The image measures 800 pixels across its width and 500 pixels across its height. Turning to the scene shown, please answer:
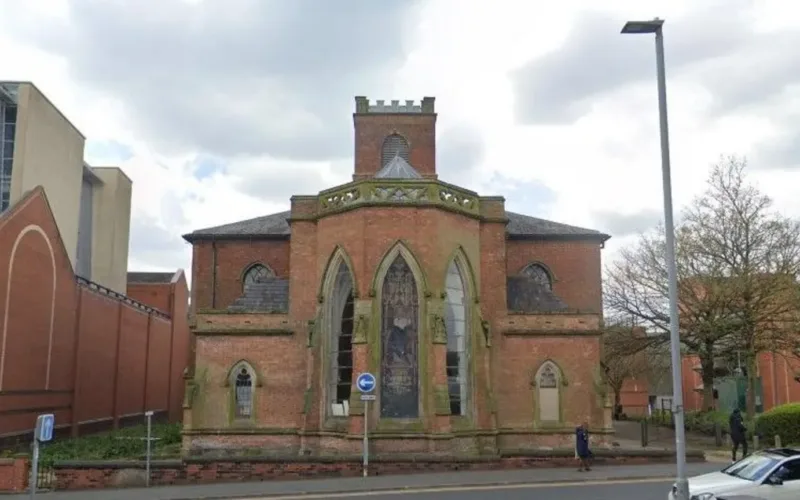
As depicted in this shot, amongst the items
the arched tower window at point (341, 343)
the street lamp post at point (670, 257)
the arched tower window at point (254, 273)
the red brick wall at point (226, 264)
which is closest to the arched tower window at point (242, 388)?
the arched tower window at point (341, 343)

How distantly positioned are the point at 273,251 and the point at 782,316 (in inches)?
829

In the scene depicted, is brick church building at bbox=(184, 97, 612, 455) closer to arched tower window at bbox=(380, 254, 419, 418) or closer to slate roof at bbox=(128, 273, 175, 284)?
arched tower window at bbox=(380, 254, 419, 418)

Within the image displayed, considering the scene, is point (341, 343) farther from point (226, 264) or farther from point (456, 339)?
point (226, 264)

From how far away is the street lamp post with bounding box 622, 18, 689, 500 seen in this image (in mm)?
11156

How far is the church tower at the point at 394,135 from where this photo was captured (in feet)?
119

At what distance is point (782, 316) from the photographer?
1188 inches

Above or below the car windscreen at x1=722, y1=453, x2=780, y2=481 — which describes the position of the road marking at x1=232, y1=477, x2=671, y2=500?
below

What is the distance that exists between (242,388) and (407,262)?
7.26m

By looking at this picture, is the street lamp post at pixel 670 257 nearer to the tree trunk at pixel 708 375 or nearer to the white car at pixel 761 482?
the white car at pixel 761 482

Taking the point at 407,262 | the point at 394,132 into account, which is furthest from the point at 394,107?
the point at 407,262

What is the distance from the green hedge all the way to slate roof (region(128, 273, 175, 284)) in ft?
136

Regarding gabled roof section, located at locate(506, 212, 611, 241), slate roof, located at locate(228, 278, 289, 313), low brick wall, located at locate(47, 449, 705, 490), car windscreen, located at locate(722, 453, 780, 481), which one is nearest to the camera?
car windscreen, located at locate(722, 453, 780, 481)

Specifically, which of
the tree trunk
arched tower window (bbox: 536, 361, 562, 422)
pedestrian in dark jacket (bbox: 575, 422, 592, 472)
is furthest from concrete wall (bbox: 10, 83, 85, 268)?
the tree trunk

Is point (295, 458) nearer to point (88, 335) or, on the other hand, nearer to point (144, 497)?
point (144, 497)
